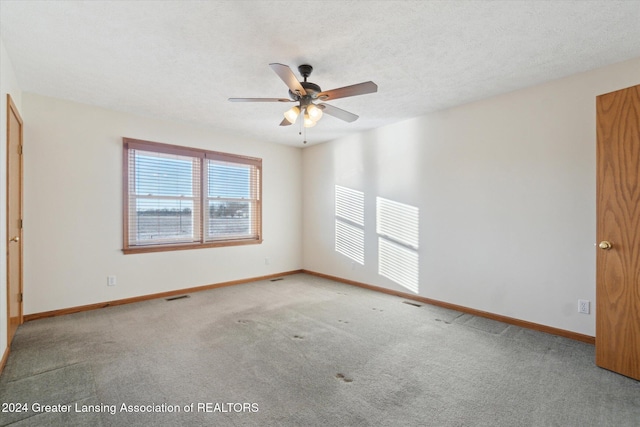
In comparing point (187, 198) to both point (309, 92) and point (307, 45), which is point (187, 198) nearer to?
point (309, 92)

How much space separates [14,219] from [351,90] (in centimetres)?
354

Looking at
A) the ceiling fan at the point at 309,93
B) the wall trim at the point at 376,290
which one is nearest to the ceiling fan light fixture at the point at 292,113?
the ceiling fan at the point at 309,93

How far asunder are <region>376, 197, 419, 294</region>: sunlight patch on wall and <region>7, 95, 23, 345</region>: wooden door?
429 centimetres

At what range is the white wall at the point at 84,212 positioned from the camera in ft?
11.5

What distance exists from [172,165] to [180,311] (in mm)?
2174

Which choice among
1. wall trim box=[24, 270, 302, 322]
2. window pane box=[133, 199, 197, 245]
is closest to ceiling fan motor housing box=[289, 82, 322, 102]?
window pane box=[133, 199, 197, 245]

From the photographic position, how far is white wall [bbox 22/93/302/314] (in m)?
3.50

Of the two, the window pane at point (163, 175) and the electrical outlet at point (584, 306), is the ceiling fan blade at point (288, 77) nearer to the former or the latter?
the window pane at point (163, 175)

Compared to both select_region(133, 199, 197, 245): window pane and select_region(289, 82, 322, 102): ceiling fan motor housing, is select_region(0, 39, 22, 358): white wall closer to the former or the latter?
select_region(133, 199, 197, 245): window pane

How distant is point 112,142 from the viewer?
4023 mm

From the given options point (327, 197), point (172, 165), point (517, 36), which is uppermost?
point (517, 36)

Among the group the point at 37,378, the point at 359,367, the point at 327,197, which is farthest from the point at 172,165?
the point at 359,367

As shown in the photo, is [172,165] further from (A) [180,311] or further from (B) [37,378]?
(B) [37,378]

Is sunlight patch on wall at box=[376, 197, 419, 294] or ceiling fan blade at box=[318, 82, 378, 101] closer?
ceiling fan blade at box=[318, 82, 378, 101]
